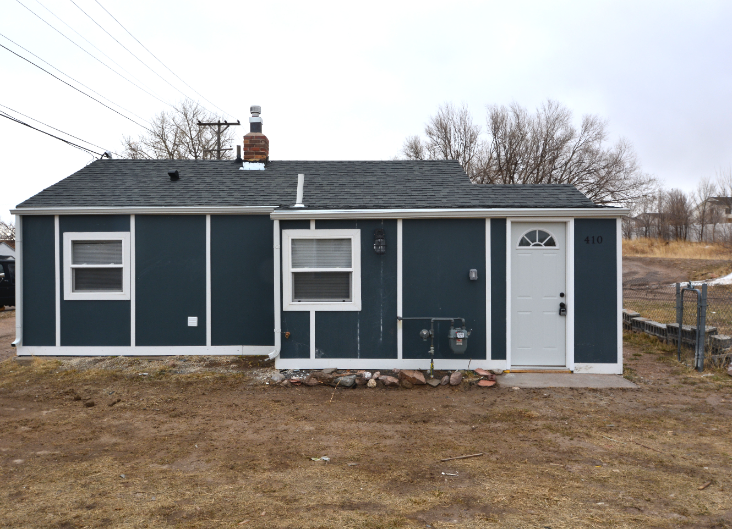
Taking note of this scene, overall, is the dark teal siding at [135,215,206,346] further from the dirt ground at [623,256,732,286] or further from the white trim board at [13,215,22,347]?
the dirt ground at [623,256,732,286]

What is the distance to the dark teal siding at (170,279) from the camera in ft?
26.7

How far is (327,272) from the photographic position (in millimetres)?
7203

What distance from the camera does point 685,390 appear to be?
626cm

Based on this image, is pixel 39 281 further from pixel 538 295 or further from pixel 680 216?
pixel 680 216

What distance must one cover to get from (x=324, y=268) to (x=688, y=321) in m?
8.10

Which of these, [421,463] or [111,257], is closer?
[421,463]

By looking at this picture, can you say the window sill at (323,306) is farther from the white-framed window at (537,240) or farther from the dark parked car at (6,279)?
the dark parked car at (6,279)

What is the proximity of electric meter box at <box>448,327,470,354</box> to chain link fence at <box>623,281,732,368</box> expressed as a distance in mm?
3303

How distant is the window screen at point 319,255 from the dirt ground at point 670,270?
17.3 m

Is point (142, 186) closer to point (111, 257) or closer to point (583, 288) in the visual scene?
point (111, 257)

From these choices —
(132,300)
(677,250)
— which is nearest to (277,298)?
(132,300)

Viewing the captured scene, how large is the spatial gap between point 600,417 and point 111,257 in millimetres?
7558

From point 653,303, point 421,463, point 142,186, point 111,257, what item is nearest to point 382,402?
point 421,463

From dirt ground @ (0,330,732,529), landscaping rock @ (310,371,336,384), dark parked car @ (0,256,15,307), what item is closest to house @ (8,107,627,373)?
landscaping rock @ (310,371,336,384)
